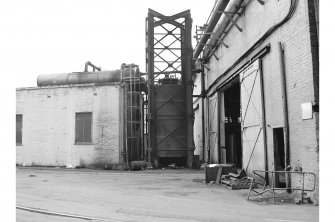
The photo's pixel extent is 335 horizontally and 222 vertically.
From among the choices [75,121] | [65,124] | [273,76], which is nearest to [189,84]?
[75,121]

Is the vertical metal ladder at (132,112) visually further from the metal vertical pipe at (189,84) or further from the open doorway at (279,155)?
the open doorway at (279,155)

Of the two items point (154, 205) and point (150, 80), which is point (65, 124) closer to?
point (150, 80)

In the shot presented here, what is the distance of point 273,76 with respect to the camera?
32.9ft

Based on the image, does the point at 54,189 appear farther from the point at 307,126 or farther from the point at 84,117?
the point at 84,117

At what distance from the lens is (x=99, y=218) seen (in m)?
6.35

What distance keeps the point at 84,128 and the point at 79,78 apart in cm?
356

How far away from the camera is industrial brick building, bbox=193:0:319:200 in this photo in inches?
310

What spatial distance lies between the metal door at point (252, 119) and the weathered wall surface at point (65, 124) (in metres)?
9.16

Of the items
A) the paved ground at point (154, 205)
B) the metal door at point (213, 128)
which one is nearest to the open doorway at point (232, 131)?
the metal door at point (213, 128)

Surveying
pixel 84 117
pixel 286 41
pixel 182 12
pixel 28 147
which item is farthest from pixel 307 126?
pixel 28 147

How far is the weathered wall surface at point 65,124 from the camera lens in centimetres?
1977

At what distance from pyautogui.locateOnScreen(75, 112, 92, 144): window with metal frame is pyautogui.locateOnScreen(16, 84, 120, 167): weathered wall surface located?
0.91 feet

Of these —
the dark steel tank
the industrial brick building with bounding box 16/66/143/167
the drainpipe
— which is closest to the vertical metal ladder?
Answer: the industrial brick building with bounding box 16/66/143/167

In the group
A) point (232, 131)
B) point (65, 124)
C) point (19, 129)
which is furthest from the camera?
point (19, 129)
